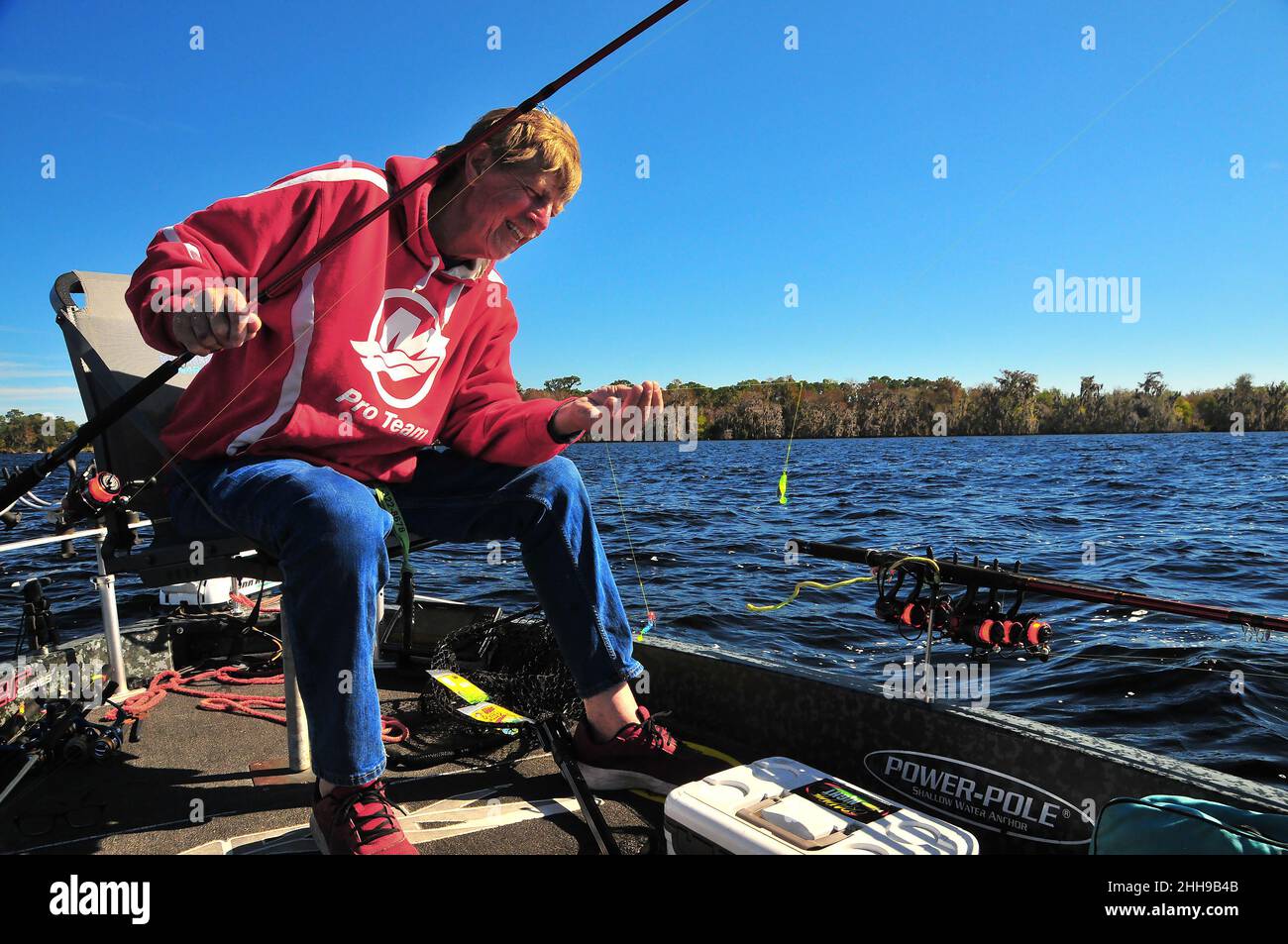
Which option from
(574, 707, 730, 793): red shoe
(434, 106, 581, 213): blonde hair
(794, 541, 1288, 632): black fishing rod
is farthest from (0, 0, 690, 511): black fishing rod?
(794, 541, 1288, 632): black fishing rod

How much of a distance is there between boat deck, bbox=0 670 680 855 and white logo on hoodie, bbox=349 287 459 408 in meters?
1.28

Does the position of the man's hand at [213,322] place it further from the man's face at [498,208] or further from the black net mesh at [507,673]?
the black net mesh at [507,673]

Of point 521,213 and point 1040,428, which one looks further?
point 1040,428

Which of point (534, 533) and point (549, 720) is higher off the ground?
point (534, 533)

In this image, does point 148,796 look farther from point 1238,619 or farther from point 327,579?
point 1238,619

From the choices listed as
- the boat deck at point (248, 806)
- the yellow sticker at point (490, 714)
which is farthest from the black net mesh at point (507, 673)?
the boat deck at point (248, 806)

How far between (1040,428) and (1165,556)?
9127 centimetres

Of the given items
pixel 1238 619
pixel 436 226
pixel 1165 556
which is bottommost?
pixel 1165 556

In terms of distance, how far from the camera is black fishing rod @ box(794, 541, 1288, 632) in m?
2.55

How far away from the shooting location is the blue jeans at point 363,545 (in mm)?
2025

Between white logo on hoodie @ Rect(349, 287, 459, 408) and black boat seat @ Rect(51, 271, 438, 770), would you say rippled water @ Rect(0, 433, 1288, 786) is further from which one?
black boat seat @ Rect(51, 271, 438, 770)

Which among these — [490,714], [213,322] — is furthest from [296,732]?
[213,322]
